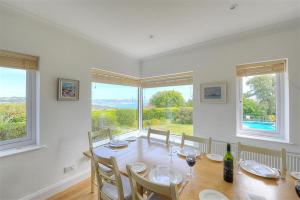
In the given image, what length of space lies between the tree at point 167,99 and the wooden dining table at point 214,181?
170 centimetres

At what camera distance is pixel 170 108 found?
138 inches

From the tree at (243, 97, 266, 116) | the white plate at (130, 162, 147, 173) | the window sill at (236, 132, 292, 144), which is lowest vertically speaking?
the white plate at (130, 162, 147, 173)

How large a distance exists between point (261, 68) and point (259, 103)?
0.55m

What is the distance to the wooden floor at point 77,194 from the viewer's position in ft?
6.81

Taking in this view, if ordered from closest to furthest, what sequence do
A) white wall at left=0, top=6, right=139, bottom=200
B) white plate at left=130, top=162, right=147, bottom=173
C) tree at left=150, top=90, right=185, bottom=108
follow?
1. white plate at left=130, top=162, right=147, bottom=173
2. white wall at left=0, top=6, right=139, bottom=200
3. tree at left=150, top=90, right=185, bottom=108

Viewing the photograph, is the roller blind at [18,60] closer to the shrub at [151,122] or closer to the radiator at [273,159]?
the shrub at [151,122]

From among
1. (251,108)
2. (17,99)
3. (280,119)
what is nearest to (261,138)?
(280,119)

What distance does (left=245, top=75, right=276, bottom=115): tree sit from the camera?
228 centimetres

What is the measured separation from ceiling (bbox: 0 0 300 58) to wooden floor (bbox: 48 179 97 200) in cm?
241

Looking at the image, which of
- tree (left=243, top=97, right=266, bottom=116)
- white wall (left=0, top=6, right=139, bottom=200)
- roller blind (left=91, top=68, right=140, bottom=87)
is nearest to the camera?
white wall (left=0, top=6, right=139, bottom=200)

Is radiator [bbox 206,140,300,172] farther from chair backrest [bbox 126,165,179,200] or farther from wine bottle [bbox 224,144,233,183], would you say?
chair backrest [bbox 126,165,179,200]

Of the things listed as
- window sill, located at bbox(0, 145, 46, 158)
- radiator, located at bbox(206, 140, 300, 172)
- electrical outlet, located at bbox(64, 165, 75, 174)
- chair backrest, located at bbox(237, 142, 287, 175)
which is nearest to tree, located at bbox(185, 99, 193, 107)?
radiator, located at bbox(206, 140, 300, 172)

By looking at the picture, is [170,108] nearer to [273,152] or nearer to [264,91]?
[264,91]

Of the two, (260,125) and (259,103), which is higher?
(259,103)
